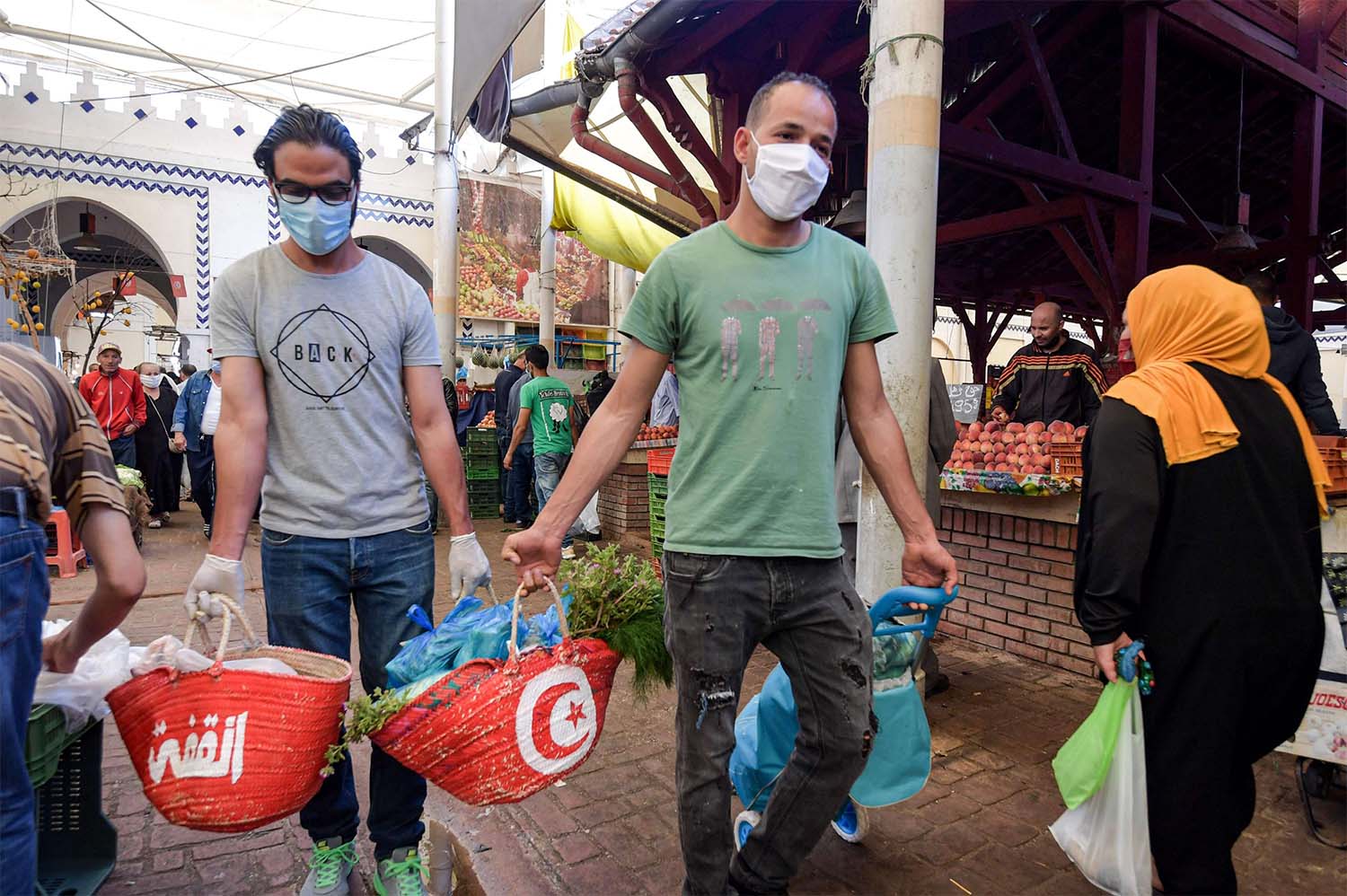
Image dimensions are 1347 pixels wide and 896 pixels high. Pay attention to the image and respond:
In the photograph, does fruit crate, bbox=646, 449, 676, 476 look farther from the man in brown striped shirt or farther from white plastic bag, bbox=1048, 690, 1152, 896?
the man in brown striped shirt

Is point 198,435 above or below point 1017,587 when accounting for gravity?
above

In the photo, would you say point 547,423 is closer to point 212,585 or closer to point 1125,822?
point 212,585

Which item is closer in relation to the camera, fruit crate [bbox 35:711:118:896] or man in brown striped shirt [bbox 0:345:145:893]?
man in brown striped shirt [bbox 0:345:145:893]

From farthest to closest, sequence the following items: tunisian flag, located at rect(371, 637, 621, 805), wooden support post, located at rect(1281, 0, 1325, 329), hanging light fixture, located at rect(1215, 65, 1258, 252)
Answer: wooden support post, located at rect(1281, 0, 1325, 329) < hanging light fixture, located at rect(1215, 65, 1258, 252) < tunisian flag, located at rect(371, 637, 621, 805)

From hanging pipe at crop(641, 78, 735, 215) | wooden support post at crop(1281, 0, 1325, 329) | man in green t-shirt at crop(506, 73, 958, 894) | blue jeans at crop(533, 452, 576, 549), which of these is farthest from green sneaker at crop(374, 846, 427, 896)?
wooden support post at crop(1281, 0, 1325, 329)

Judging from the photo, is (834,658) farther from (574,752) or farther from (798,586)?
(574,752)

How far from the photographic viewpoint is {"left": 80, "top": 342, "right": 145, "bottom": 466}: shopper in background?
9.02 m

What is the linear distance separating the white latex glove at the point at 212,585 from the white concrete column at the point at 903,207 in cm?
207

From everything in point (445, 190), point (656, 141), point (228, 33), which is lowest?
point (656, 141)

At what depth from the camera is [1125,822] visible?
6.79ft

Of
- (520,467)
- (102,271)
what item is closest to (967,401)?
(520,467)

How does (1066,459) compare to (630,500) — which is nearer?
(1066,459)

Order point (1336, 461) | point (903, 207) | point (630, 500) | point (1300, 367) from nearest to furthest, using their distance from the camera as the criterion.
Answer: point (903, 207) < point (1336, 461) < point (1300, 367) < point (630, 500)

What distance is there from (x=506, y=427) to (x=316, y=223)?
316 inches
